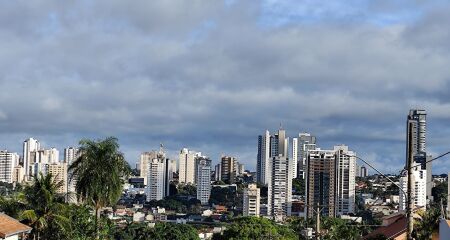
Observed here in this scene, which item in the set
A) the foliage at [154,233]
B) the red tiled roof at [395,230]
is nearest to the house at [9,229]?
the red tiled roof at [395,230]

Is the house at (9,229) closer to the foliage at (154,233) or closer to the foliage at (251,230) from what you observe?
the foliage at (251,230)

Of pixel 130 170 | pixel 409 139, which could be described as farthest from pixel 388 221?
pixel 409 139

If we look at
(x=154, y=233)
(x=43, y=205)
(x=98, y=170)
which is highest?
(x=98, y=170)

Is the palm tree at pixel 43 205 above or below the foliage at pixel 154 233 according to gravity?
above

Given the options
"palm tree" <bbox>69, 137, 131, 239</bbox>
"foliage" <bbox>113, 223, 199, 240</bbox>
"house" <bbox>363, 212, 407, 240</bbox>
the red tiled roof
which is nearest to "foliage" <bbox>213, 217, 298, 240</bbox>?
"house" <bbox>363, 212, 407, 240</bbox>

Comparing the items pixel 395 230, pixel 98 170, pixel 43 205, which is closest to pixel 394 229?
pixel 395 230

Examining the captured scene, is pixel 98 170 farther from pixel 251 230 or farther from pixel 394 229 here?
pixel 251 230
